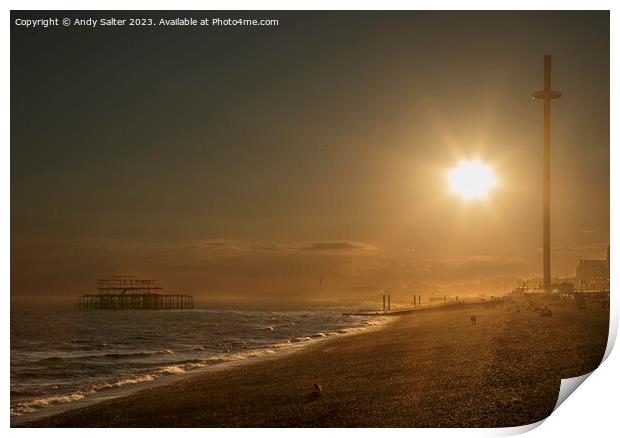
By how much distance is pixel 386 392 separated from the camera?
7.11m

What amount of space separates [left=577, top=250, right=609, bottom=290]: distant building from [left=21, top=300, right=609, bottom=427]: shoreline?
1.49 feet

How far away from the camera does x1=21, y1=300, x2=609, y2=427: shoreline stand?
6.48 meters

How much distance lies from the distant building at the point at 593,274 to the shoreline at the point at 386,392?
0.45m

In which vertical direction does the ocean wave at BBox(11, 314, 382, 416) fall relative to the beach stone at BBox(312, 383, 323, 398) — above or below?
below

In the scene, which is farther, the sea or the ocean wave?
the sea

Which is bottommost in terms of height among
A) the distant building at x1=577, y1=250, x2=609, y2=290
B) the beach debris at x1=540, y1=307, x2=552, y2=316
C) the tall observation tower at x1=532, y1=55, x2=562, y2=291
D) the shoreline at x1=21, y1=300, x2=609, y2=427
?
the shoreline at x1=21, y1=300, x2=609, y2=427

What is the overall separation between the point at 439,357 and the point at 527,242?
1.94 meters

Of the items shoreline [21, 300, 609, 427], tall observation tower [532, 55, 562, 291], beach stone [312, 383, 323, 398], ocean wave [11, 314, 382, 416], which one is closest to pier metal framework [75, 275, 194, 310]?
ocean wave [11, 314, 382, 416]

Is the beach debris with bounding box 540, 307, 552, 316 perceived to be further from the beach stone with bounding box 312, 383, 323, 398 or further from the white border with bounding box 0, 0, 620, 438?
the beach stone with bounding box 312, 383, 323, 398
